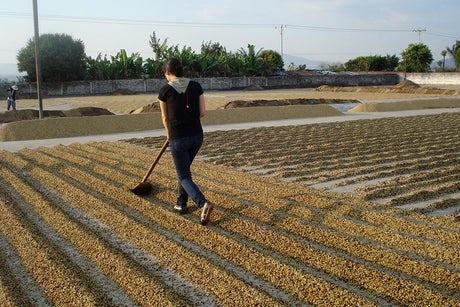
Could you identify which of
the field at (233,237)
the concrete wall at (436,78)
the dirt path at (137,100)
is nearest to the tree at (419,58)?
the concrete wall at (436,78)

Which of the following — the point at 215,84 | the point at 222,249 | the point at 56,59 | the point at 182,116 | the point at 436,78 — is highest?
the point at 56,59

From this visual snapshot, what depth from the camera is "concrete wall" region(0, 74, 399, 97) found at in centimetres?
3219

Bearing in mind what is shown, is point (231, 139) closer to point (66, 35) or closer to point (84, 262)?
point (84, 262)

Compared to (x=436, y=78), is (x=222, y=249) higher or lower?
lower

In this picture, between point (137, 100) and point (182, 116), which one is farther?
point (137, 100)

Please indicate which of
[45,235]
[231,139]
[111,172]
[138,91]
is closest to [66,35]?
[138,91]

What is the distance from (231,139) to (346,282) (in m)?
7.27

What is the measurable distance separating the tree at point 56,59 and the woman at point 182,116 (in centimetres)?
3260

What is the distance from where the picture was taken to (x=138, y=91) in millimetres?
34219

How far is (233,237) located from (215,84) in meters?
34.2

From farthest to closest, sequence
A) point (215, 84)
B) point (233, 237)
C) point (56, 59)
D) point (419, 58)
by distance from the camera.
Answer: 1. point (419, 58)
2. point (215, 84)
3. point (56, 59)
4. point (233, 237)

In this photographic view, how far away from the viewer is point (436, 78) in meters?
42.9

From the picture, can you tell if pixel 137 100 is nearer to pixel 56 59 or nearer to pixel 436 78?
pixel 56 59

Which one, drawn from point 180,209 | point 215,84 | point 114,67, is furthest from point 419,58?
point 180,209
